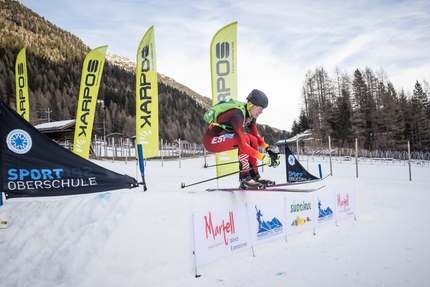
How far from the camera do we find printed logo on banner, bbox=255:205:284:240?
549 centimetres

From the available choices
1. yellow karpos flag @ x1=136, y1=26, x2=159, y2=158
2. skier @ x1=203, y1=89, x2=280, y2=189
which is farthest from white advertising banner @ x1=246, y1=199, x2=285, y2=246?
yellow karpos flag @ x1=136, y1=26, x2=159, y2=158

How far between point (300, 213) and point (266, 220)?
1406 millimetres

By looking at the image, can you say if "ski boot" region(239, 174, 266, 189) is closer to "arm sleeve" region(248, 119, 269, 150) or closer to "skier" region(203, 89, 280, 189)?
"skier" region(203, 89, 280, 189)

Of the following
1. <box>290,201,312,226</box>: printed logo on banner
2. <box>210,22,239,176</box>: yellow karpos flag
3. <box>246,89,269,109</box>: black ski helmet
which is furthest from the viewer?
<box>210,22,239,176</box>: yellow karpos flag

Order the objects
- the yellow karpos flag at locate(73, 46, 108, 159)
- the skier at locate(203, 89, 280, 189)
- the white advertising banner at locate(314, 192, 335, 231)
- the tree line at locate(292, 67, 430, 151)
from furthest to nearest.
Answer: the tree line at locate(292, 67, 430, 151) < the yellow karpos flag at locate(73, 46, 108, 159) < the white advertising banner at locate(314, 192, 335, 231) < the skier at locate(203, 89, 280, 189)

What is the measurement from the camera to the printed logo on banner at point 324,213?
7.30 m

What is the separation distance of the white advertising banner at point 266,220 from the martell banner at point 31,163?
11.0 ft

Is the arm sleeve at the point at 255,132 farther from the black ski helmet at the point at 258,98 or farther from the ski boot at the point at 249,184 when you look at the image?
the ski boot at the point at 249,184

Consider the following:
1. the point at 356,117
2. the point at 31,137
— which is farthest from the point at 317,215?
the point at 356,117

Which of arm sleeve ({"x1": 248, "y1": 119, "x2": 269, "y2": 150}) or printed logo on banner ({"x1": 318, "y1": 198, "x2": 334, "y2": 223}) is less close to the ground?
arm sleeve ({"x1": 248, "y1": 119, "x2": 269, "y2": 150})

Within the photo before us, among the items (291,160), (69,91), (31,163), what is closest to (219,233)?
(31,163)

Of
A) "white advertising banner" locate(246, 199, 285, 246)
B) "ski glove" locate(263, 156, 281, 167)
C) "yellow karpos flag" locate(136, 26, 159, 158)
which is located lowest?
"white advertising banner" locate(246, 199, 285, 246)

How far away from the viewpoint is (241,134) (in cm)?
490

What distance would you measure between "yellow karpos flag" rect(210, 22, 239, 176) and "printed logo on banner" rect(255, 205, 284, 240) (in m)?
5.41
